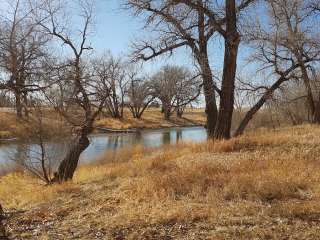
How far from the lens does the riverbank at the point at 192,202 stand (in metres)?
6.36

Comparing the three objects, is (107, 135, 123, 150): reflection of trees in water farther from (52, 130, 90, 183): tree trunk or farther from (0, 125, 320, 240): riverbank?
(0, 125, 320, 240): riverbank

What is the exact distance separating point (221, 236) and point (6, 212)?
5.27 m

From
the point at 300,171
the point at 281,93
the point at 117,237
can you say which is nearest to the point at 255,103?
the point at 281,93

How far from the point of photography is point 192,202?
7875 mm

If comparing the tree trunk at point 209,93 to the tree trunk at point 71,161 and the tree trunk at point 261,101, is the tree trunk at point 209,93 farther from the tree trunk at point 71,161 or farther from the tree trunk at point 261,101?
the tree trunk at point 71,161

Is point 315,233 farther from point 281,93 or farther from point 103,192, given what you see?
point 281,93

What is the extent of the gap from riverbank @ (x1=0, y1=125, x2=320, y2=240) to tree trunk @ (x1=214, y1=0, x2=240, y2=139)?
15.6 feet

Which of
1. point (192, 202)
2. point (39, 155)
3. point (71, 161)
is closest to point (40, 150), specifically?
point (39, 155)

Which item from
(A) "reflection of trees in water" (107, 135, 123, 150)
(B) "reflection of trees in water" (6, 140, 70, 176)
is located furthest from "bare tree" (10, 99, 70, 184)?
(A) "reflection of trees in water" (107, 135, 123, 150)

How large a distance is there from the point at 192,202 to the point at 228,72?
9.86 metres

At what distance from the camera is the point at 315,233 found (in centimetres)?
562

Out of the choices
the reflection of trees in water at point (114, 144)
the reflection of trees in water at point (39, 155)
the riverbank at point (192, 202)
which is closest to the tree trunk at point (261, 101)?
the reflection of trees in water at point (39, 155)

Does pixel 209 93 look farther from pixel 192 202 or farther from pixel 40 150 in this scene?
pixel 192 202

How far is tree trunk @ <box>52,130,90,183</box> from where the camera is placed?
584 inches
